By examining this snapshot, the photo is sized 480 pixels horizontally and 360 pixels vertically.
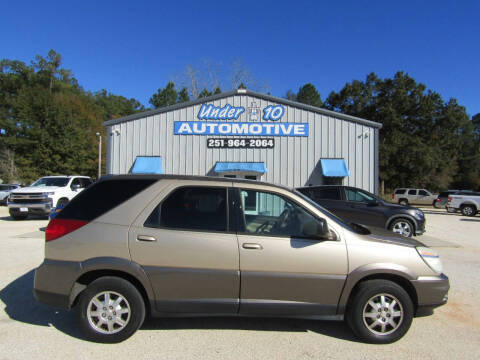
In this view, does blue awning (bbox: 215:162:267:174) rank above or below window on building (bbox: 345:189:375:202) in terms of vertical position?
above

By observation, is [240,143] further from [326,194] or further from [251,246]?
[251,246]

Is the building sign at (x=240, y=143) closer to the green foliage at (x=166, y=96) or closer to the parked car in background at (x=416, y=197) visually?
the parked car in background at (x=416, y=197)

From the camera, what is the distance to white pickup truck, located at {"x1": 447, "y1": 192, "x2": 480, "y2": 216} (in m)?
19.8

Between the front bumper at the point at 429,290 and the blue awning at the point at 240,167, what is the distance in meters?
11.9

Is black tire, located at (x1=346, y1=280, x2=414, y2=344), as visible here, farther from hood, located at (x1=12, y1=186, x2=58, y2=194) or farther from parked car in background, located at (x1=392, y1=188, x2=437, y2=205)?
parked car in background, located at (x1=392, y1=188, x2=437, y2=205)

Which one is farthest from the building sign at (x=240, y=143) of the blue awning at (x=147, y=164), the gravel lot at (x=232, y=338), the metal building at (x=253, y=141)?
the gravel lot at (x=232, y=338)

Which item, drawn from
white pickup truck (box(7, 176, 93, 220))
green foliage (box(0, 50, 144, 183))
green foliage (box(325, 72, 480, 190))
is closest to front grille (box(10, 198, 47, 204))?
white pickup truck (box(7, 176, 93, 220))

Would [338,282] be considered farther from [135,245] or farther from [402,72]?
[402,72]

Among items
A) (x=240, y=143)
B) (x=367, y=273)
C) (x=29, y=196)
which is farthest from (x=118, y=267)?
(x=240, y=143)

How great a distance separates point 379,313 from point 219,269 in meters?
1.75

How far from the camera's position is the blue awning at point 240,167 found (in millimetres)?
15273

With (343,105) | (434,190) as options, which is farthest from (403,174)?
(343,105)

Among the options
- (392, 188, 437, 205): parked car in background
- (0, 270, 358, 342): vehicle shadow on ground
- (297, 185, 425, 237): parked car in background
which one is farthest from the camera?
(392, 188, 437, 205): parked car in background

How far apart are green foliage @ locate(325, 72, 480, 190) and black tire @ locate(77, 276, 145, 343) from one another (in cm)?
3803
